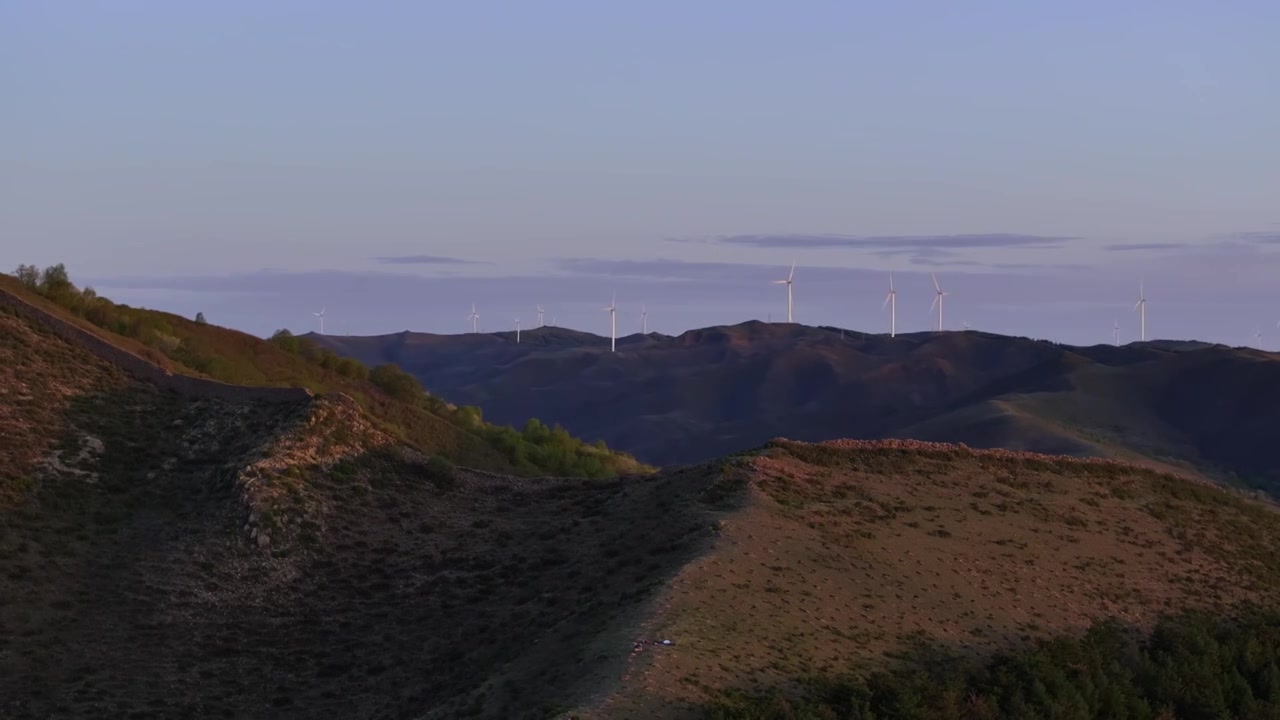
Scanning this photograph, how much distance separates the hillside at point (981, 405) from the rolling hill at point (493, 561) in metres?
69.9

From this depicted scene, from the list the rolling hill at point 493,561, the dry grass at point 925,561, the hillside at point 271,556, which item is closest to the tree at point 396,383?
the rolling hill at point 493,561

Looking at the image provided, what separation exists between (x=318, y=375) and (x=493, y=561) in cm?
3745

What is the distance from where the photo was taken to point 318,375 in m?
73.8

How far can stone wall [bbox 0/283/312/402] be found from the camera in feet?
158

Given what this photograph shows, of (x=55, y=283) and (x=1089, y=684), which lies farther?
(x=55, y=283)

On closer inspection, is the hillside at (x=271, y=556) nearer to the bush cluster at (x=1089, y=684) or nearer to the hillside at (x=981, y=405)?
the bush cluster at (x=1089, y=684)

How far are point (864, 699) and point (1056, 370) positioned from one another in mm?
144371

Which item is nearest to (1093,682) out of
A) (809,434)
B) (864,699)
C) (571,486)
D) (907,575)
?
(907,575)

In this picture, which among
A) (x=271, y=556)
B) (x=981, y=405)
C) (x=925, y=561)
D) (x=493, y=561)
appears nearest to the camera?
(x=925, y=561)

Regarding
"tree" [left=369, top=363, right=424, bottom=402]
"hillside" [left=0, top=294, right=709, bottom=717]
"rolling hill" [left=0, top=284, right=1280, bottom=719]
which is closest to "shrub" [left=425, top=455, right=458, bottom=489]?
"hillside" [left=0, top=294, right=709, bottom=717]

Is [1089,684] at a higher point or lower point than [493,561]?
lower

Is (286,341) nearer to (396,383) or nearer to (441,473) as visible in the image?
(396,383)

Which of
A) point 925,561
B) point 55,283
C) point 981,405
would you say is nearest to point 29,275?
point 55,283

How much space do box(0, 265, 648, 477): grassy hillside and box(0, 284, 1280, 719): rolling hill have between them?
11.5m
